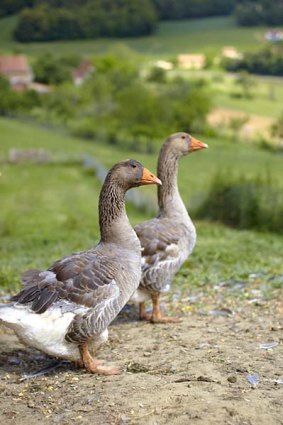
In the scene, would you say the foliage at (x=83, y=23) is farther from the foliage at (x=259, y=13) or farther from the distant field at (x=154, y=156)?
the distant field at (x=154, y=156)

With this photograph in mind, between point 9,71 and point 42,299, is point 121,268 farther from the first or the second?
point 9,71

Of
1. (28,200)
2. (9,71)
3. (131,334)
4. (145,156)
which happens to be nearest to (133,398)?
(131,334)

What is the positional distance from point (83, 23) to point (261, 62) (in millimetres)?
46959

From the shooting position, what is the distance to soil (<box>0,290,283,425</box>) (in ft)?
20.2

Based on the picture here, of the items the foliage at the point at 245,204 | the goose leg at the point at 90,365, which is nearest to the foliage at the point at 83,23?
the foliage at the point at 245,204

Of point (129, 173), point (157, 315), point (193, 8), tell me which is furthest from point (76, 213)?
point (193, 8)

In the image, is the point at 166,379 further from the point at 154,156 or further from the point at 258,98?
the point at 258,98

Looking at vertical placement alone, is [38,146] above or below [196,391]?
below

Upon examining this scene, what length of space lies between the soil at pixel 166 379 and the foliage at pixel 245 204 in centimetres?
1259

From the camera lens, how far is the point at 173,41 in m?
152

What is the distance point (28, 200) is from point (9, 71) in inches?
3687

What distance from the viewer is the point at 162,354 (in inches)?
317

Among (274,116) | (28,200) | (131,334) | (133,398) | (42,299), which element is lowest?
(274,116)

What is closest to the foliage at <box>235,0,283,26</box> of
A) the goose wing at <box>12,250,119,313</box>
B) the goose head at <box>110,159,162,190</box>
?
the goose head at <box>110,159,162,190</box>
